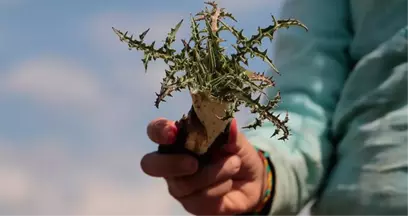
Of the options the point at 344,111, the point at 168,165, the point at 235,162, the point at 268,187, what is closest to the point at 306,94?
the point at 344,111

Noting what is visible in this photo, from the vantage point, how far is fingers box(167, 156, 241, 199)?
82 cm

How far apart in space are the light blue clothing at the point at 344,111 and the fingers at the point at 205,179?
21 cm

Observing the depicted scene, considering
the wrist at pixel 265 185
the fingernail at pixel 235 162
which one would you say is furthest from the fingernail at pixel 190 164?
the wrist at pixel 265 185

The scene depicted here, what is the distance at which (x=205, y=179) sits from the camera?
82 centimetres

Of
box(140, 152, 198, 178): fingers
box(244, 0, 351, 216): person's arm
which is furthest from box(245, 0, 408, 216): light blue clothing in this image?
box(140, 152, 198, 178): fingers

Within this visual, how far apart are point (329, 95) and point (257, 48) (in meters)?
0.56

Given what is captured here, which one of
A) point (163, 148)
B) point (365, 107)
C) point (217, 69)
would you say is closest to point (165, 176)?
point (163, 148)

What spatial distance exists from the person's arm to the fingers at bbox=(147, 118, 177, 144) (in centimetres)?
32

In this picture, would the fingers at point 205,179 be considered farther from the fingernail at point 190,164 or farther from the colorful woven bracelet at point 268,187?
the colorful woven bracelet at point 268,187

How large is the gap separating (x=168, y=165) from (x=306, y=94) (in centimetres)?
48

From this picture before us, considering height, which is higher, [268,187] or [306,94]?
[306,94]

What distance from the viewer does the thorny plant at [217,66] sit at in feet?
2.20

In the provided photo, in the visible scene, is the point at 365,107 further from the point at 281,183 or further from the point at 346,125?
the point at 281,183

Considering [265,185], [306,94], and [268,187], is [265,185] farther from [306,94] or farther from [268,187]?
[306,94]
